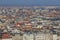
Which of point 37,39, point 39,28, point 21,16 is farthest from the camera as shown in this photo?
point 21,16

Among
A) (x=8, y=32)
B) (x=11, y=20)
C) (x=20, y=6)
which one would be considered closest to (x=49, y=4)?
(x=20, y=6)

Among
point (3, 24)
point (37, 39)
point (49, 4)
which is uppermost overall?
point (49, 4)

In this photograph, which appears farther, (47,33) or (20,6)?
(20,6)

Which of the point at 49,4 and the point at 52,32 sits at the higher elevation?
the point at 49,4

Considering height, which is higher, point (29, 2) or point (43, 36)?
point (29, 2)

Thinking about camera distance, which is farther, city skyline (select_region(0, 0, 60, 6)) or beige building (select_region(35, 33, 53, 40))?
city skyline (select_region(0, 0, 60, 6))

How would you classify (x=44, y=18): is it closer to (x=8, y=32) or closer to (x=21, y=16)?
(x=21, y=16)

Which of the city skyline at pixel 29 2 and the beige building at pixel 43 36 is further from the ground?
the city skyline at pixel 29 2

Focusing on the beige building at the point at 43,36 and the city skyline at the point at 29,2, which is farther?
the city skyline at the point at 29,2

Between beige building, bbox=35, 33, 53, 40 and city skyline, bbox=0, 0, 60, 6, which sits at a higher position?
city skyline, bbox=0, 0, 60, 6

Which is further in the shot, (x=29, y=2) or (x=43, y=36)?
(x=29, y=2)

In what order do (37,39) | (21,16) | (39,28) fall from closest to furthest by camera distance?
(37,39) < (39,28) < (21,16)
